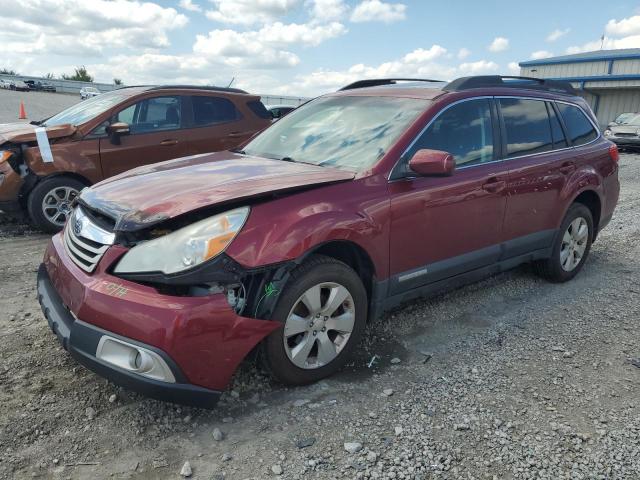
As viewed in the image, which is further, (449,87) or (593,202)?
(593,202)

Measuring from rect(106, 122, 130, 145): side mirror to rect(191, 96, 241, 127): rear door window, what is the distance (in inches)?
40.7

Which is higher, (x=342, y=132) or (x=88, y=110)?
(x=88, y=110)

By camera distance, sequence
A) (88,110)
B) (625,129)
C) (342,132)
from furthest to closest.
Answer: (625,129) < (88,110) < (342,132)

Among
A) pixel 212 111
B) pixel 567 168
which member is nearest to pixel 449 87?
pixel 567 168

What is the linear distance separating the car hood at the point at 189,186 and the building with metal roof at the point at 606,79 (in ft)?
98.1

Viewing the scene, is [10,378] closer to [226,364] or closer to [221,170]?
[226,364]

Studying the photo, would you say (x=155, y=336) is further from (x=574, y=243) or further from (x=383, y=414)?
(x=574, y=243)

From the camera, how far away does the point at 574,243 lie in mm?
4996

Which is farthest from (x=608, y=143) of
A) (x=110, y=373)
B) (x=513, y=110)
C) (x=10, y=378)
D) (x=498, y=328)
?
(x=10, y=378)

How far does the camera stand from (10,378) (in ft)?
10.1

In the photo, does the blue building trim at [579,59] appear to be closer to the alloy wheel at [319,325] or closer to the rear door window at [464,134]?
the rear door window at [464,134]

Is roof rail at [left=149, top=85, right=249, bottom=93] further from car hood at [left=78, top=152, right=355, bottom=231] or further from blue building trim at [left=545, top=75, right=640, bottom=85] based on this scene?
blue building trim at [left=545, top=75, right=640, bottom=85]

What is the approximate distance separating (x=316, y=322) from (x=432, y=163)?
3.94ft

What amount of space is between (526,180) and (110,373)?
3.38 m
